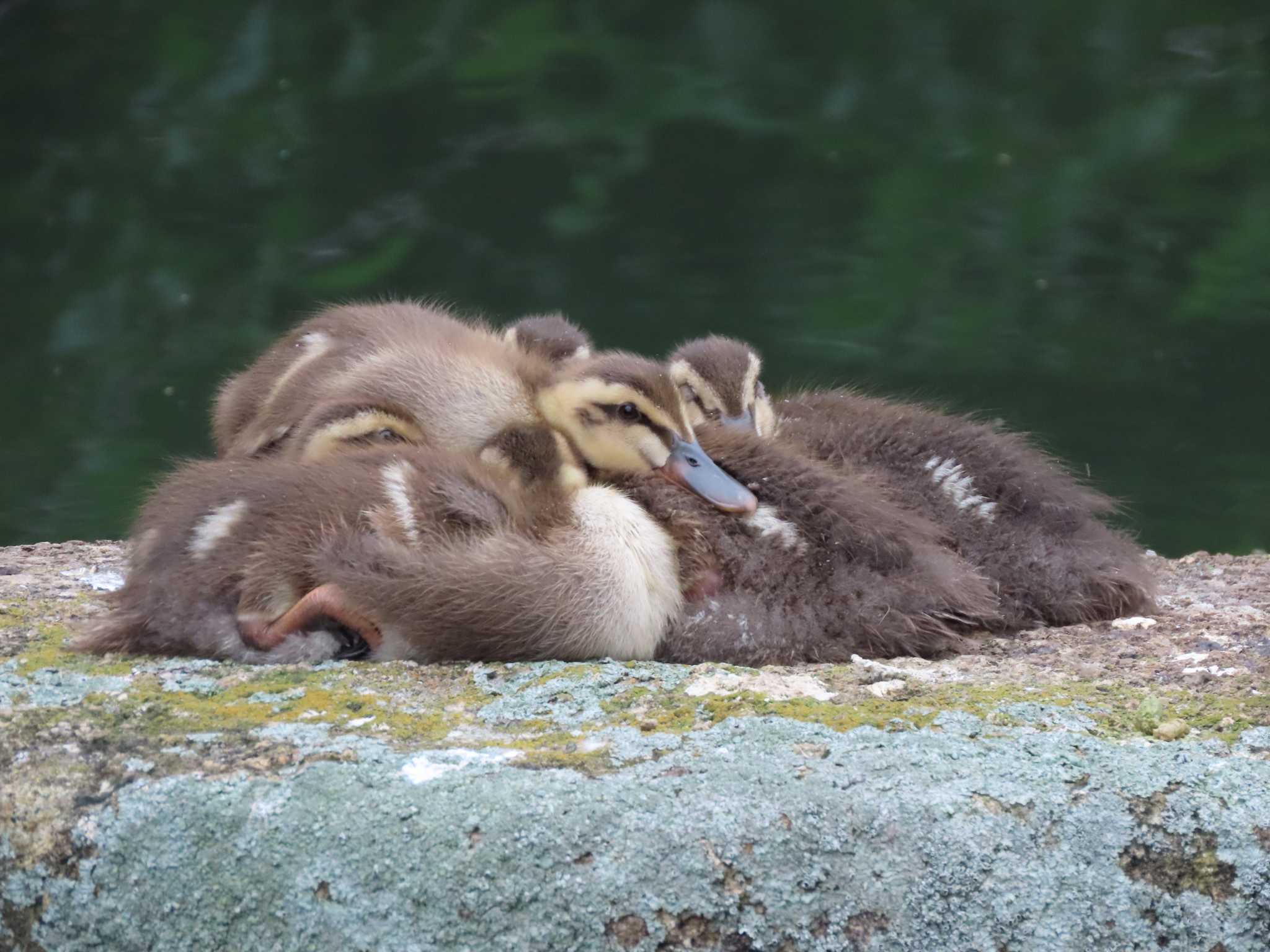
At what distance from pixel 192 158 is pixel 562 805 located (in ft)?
15.6

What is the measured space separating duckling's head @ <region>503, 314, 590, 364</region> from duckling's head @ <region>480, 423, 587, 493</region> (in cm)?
51

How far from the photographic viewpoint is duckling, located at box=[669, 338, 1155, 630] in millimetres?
2369

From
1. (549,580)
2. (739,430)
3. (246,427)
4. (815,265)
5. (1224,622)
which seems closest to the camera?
(549,580)

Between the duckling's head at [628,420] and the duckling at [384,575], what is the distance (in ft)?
0.67

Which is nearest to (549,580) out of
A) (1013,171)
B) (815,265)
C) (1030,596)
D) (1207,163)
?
(1030,596)

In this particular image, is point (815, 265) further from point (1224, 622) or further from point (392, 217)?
point (1224, 622)

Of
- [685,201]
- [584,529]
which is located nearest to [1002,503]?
[584,529]

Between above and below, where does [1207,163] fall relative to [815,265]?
above

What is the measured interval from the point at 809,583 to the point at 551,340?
103 cm

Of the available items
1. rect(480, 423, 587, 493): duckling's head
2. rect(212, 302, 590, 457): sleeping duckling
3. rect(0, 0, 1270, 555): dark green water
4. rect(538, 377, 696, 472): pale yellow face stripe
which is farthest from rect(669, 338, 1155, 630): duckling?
rect(0, 0, 1270, 555): dark green water

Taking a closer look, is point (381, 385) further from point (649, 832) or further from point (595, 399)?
point (649, 832)

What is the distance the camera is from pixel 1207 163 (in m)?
5.65

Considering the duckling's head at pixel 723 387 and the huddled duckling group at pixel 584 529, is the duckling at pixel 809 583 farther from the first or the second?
the duckling's head at pixel 723 387

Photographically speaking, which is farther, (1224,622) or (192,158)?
(192,158)
